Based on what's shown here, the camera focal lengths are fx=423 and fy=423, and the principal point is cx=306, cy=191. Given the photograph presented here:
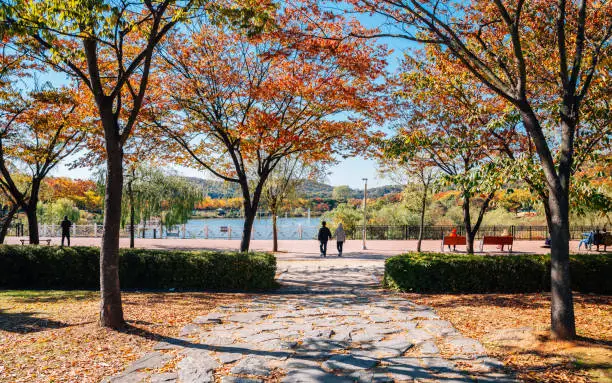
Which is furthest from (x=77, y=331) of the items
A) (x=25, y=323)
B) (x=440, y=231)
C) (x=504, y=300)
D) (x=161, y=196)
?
(x=440, y=231)

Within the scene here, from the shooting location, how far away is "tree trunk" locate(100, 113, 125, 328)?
6359 millimetres

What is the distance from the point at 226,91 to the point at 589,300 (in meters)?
10.1

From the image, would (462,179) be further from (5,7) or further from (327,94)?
(5,7)

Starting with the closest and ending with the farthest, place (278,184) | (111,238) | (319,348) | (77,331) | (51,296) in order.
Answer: (319,348), (77,331), (111,238), (51,296), (278,184)

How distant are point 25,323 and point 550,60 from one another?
10.4 m

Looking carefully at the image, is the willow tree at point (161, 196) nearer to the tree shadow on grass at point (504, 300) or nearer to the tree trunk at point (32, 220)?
the tree trunk at point (32, 220)

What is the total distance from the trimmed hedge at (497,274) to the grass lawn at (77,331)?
4.18m

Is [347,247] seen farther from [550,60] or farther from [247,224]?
[550,60]

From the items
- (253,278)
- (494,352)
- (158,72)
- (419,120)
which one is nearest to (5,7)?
(158,72)

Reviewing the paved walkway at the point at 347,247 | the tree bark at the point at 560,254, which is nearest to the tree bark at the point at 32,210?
the paved walkway at the point at 347,247

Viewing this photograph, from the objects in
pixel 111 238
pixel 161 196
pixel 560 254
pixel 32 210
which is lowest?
pixel 560 254

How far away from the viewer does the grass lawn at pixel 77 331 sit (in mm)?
4812

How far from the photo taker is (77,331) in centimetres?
625

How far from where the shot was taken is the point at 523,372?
4746 millimetres
